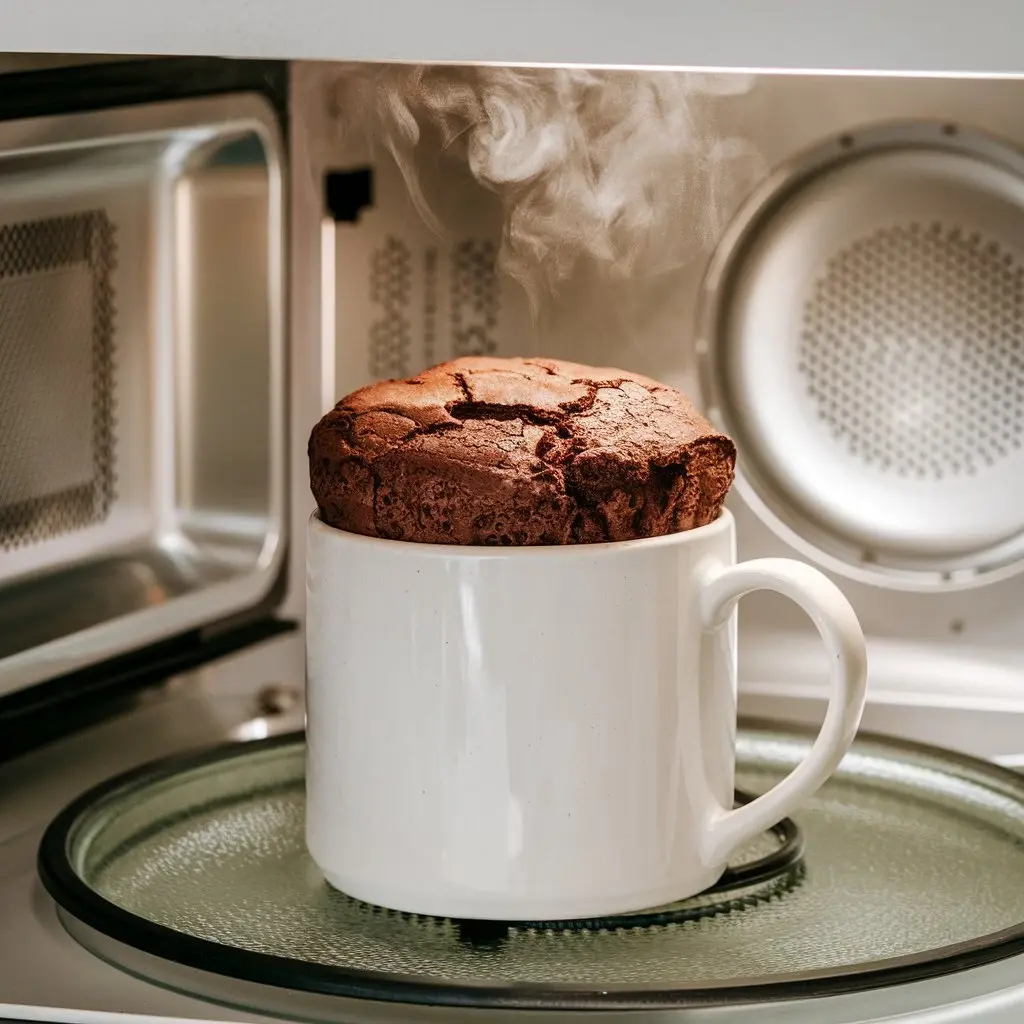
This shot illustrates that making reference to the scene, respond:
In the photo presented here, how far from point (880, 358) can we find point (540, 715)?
42cm

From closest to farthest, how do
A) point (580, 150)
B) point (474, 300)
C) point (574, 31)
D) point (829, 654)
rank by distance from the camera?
point (574, 31)
point (829, 654)
point (580, 150)
point (474, 300)

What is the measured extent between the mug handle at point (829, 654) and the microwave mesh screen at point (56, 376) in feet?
1.27

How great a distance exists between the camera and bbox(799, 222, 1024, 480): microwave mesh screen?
965mm

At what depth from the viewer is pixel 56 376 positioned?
906 millimetres

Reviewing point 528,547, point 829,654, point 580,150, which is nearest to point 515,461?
point 528,547

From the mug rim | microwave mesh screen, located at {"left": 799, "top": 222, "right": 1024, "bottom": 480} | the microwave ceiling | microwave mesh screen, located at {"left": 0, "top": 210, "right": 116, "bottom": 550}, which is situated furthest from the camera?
microwave mesh screen, located at {"left": 799, "top": 222, "right": 1024, "bottom": 480}

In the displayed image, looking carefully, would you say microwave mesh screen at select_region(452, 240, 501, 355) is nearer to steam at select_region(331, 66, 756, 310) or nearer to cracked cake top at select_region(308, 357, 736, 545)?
steam at select_region(331, 66, 756, 310)

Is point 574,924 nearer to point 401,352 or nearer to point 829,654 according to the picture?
point 829,654

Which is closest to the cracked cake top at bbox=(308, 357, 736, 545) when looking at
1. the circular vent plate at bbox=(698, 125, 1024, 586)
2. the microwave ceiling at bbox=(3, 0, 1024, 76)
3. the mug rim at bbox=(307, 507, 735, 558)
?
the mug rim at bbox=(307, 507, 735, 558)

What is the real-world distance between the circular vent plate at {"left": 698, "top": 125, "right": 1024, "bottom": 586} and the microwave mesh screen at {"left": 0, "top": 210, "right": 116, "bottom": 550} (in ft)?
1.14

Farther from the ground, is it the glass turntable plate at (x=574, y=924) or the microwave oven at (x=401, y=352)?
the microwave oven at (x=401, y=352)

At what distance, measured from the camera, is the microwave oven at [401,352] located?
91 cm

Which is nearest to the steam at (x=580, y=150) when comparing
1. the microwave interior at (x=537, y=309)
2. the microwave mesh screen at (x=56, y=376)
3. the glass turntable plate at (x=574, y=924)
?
the microwave interior at (x=537, y=309)

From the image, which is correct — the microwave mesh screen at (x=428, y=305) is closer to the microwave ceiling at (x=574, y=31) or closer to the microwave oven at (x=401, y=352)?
the microwave oven at (x=401, y=352)
